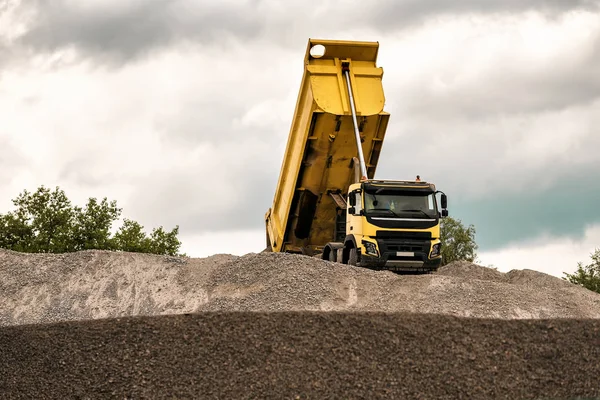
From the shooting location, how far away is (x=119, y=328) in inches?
428

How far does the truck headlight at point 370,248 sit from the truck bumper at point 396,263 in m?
0.08

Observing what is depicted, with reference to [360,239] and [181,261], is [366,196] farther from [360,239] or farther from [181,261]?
[181,261]

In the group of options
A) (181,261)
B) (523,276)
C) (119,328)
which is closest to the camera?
(119,328)

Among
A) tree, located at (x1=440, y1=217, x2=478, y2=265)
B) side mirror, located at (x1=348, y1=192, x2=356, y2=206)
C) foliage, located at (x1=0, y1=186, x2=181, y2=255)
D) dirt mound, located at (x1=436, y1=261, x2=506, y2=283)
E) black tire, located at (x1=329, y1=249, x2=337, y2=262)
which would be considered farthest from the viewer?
tree, located at (x1=440, y1=217, x2=478, y2=265)

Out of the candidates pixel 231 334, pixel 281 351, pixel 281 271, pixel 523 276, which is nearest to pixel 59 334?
pixel 231 334

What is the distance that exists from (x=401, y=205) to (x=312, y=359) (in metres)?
6.97

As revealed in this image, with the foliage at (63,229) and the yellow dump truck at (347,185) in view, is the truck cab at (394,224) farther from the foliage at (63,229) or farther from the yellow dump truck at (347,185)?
the foliage at (63,229)

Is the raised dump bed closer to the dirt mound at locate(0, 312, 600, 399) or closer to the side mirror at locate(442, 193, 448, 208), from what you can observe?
the side mirror at locate(442, 193, 448, 208)

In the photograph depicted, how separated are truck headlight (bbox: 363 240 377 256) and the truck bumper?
8cm

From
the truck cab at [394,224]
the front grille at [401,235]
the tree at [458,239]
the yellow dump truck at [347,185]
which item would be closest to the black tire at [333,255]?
the yellow dump truck at [347,185]

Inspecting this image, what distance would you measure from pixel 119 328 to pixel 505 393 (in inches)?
205

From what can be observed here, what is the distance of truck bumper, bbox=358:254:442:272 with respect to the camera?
16.3m

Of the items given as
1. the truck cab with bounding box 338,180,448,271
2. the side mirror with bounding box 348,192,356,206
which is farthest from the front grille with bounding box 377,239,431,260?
the side mirror with bounding box 348,192,356,206

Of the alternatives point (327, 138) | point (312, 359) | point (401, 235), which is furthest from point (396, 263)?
point (312, 359)
